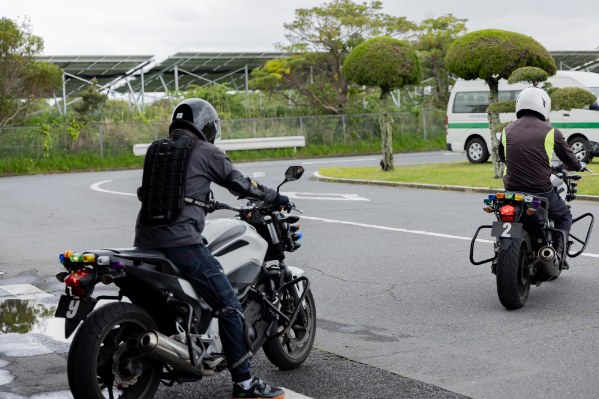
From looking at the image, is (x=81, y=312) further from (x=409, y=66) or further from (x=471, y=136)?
(x=471, y=136)

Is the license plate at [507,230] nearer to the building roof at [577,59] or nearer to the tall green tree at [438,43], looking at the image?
the tall green tree at [438,43]

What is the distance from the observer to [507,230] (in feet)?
20.2

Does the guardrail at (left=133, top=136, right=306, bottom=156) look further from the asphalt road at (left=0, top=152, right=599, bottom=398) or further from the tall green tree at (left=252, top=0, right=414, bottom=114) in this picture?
the asphalt road at (left=0, top=152, right=599, bottom=398)

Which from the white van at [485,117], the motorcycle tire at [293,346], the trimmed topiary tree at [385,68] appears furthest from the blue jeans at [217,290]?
the white van at [485,117]

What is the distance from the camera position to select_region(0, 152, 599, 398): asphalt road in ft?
15.0

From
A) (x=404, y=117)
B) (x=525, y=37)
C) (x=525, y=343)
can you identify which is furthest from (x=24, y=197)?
(x=404, y=117)

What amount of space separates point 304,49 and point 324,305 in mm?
30822

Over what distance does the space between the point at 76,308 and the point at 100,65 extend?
121 feet

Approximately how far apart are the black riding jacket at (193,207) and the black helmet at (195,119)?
0.24 feet

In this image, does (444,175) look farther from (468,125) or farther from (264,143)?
(264,143)

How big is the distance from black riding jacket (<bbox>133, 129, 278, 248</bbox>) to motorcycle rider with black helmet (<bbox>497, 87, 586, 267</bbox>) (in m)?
3.50

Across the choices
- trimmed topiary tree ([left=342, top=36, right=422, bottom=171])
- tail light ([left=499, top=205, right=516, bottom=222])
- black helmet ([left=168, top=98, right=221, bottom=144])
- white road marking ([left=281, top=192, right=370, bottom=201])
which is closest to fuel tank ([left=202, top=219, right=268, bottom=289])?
black helmet ([left=168, top=98, right=221, bottom=144])

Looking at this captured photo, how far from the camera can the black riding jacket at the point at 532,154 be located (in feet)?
21.4

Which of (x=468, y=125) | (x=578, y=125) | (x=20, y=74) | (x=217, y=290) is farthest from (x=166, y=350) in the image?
(x=20, y=74)
